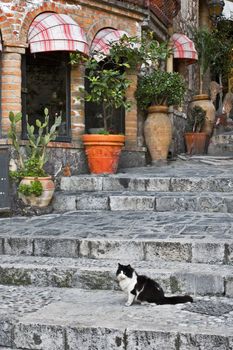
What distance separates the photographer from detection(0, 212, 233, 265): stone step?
215 inches

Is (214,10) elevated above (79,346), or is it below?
above

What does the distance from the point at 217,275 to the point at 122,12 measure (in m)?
7.28

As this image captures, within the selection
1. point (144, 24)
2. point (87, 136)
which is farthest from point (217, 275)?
point (144, 24)

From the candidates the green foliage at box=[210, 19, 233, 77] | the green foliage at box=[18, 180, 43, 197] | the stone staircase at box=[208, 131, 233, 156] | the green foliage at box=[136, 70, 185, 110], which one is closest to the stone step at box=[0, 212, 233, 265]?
the green foliage at box=[18, 180, 43, 197]

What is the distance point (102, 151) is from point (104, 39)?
2328 mm

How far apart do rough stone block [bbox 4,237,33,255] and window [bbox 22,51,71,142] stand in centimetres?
366

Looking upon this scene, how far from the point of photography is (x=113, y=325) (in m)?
3.96

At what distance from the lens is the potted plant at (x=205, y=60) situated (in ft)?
47.9

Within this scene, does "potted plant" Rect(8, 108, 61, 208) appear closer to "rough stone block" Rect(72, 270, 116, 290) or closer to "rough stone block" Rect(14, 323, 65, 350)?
"rough stone block" Rect(72, 270, 116, 290)

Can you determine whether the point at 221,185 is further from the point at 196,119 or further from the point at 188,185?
the point at 196,119

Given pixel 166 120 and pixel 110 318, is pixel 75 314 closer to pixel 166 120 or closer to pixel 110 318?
pixel 110 318

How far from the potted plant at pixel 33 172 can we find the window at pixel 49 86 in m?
1.35

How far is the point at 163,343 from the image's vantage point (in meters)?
3.77

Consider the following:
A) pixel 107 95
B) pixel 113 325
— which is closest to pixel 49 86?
pixel 107 95
